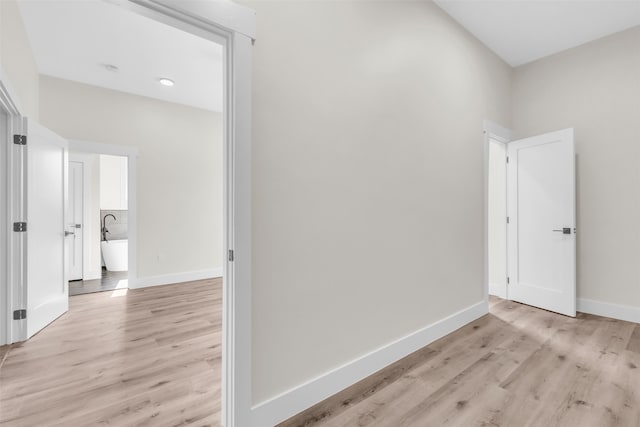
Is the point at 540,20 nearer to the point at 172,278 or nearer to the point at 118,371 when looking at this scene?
the point at 118,371

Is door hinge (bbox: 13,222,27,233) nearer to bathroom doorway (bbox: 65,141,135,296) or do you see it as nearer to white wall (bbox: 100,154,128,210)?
bathroom doorway (bbox: 65,141,135,296)

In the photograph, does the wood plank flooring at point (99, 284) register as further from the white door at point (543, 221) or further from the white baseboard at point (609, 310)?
the white baseboard at point (609, 310)

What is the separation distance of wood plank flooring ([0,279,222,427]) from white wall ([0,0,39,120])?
2.14 m

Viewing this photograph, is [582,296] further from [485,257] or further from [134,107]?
[134,107]

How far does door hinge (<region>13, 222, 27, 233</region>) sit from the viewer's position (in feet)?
8.64

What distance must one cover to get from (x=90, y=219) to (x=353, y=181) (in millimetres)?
5420

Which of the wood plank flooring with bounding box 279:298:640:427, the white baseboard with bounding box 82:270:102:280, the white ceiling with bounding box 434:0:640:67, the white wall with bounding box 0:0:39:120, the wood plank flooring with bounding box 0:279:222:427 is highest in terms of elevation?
the white ceiling with bounding box 434:0:640:67

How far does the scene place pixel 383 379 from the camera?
2045mm

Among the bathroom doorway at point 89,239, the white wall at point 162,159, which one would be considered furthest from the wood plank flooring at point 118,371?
the bathroom doorway at point 89,239

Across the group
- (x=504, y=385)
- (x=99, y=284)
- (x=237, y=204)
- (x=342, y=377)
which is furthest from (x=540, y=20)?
(x=99, y=284)

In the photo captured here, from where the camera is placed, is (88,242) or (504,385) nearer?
(504,385)

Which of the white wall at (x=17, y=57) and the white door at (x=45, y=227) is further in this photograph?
the white door at (x=45, y=227)

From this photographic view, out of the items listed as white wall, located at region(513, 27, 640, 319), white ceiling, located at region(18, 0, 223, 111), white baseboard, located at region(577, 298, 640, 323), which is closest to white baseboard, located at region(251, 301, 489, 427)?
white baseboard, located at region(577, 298, 640, 323)

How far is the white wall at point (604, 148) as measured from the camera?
10.3 feet
